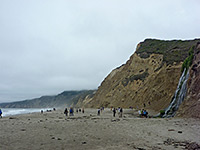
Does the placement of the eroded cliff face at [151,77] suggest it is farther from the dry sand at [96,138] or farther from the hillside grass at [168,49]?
the dry sand at [96,138]

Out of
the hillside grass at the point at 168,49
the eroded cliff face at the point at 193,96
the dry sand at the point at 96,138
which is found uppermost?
the hillside grass at the point at 168,49

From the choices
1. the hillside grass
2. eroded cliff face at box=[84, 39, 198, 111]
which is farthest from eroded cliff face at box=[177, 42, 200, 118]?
the hillside grass

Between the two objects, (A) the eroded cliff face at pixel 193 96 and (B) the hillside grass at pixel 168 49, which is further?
(B) the hillside grass at pixel 168 49

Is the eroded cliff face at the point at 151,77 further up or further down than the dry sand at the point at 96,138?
further up

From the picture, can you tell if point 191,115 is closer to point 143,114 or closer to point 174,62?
point 143,114

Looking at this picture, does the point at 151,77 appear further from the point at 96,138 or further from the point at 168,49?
the point at 96,138

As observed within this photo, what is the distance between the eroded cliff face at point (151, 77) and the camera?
1368 inches

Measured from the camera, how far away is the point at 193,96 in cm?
1694

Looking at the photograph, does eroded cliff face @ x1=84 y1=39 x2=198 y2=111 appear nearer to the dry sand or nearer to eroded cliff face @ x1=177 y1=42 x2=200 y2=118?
eroded cliff face @ x1=177 y1=42 x2=200 y2=118

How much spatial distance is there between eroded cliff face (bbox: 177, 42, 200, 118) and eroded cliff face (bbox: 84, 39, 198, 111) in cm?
1093

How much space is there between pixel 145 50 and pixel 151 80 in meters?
20.0

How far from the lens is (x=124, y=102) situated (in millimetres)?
49188

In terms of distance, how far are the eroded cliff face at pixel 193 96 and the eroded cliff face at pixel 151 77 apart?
10.9 meters

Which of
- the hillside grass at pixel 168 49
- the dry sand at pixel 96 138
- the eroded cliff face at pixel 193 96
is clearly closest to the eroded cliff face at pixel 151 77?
the hillside grass at pixel 168 49
